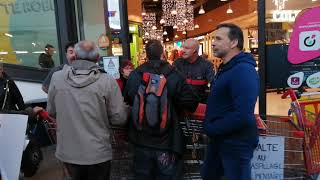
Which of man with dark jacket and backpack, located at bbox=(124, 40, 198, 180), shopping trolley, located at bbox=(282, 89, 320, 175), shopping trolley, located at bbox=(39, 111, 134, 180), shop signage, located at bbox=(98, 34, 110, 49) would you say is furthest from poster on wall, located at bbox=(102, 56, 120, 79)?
shopping trolley, located at bbox=(282, 89, 320, 175)

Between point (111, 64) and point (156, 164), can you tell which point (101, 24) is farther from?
point (156, 164)

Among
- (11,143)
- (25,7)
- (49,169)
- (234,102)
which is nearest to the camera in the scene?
(234,102)

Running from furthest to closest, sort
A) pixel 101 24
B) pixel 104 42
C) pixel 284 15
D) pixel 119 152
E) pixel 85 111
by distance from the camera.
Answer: pixel 101 24, pixel 104 42, pixel 284 15, pixel 119 152, pixel 85 111

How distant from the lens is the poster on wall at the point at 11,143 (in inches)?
139

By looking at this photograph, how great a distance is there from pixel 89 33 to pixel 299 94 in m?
3.59

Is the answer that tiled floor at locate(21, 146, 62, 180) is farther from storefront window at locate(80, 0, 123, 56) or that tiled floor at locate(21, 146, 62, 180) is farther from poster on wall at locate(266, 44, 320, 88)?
poster on wall at locate(266, 44, 320, 88)

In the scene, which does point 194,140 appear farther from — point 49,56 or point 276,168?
point 49,56

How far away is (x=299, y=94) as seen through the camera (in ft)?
14.3

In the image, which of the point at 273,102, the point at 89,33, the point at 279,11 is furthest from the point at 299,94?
the point at 89,33

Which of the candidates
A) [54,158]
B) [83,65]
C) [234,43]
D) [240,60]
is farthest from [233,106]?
[54,158]

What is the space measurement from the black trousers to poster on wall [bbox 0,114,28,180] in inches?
28.0

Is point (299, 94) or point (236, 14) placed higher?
point (236, 14)

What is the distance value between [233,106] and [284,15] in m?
2.37

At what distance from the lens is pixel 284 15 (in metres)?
4.52
